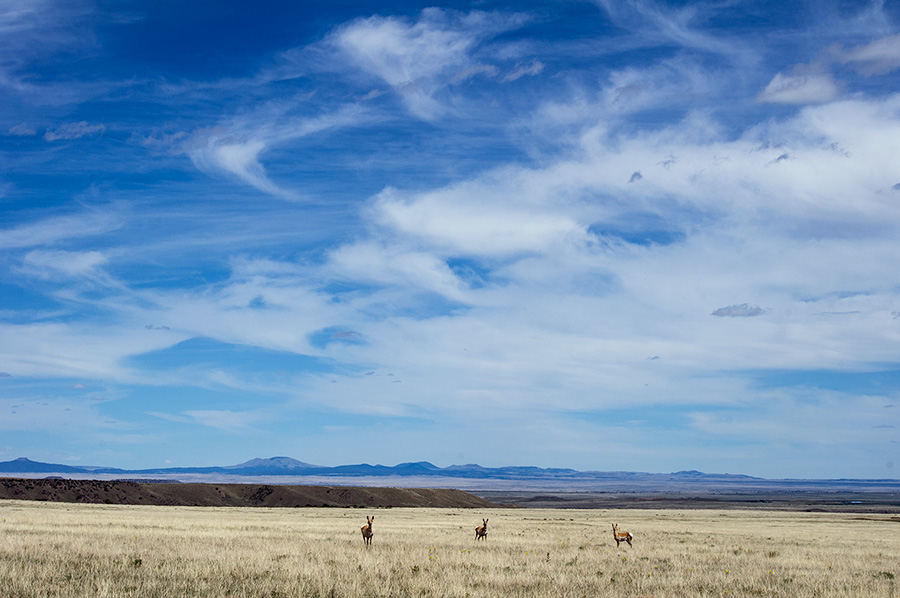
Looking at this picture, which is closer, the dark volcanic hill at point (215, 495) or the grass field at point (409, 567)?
the grass field at point (409, 567)

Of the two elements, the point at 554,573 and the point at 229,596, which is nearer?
the point at 229,596

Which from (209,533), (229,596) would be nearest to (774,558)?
(229,596)

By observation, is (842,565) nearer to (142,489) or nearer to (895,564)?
(895,564)

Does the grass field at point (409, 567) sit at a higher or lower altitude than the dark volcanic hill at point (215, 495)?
higher

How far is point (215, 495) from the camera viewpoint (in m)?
96.4

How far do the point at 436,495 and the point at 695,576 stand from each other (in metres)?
98.1

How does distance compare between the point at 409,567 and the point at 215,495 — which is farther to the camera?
the point at 215,495

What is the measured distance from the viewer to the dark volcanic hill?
84.4 m

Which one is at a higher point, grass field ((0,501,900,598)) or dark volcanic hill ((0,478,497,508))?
grass field ((0,501,900,598))

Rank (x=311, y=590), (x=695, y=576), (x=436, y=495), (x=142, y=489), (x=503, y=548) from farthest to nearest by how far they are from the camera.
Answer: (x=436, y=495) → (x=142, y=489) → (x=503, y=548) → (x=695, y=576) → (x=311, y=590)

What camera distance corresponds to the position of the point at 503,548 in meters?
26.4

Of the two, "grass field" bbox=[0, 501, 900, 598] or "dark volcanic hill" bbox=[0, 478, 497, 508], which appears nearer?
"grass field" bbox=[0, 501, 900, 598]

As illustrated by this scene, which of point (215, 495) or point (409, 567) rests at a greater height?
point (409, 567)

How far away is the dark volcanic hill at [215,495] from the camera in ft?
277
